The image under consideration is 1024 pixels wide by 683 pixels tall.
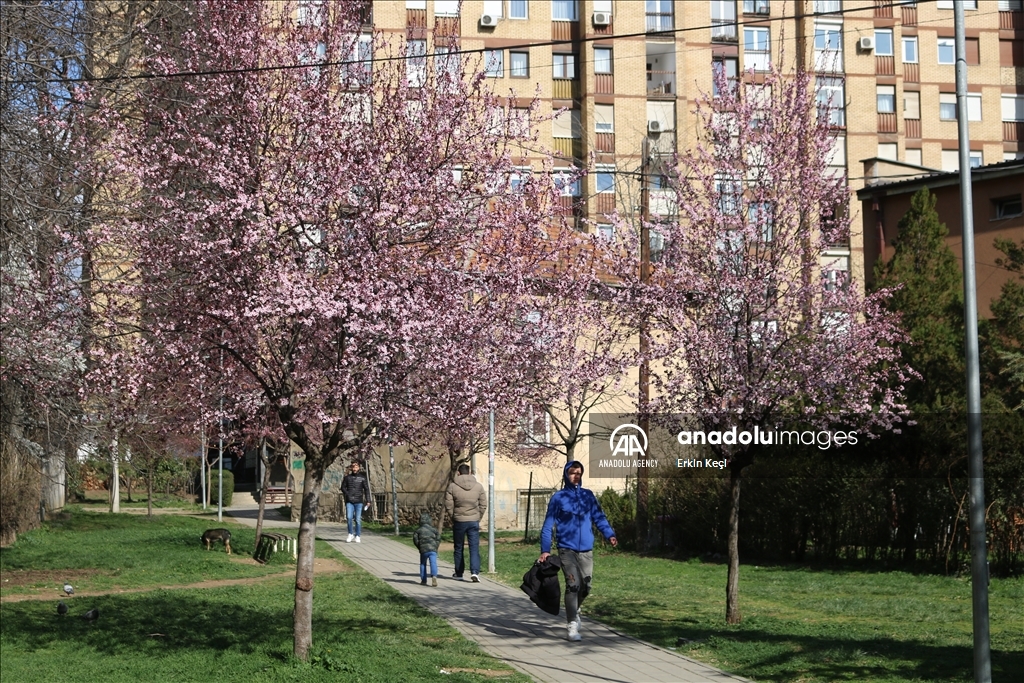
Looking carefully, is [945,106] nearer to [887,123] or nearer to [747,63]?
[887,123]

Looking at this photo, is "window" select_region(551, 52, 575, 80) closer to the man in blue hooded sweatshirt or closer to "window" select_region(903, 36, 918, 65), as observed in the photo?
"window" select_region(903, 36, 918, 65)

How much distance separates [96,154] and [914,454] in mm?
13886

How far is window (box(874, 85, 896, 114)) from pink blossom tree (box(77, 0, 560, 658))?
4592 centimetres

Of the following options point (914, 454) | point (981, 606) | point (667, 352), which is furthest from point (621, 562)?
point (981, 606)

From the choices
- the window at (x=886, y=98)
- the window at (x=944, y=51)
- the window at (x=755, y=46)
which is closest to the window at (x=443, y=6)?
the window at (x=755, y=46)

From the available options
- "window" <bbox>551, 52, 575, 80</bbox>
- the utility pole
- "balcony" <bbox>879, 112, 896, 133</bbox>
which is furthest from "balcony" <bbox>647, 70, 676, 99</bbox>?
the utility pole

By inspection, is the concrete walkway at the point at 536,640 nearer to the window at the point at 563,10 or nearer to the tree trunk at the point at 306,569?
the tree trunk at the point at 306,569

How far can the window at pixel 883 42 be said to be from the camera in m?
54.2

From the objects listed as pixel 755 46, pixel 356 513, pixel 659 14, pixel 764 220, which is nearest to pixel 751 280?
pixel 764 220

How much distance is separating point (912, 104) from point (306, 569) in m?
50.7

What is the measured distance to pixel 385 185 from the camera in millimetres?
10820

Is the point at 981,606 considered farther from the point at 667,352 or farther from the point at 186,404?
the point at 186,404

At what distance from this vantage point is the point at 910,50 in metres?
55.4

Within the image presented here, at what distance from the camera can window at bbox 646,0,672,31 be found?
5125 centimetres
